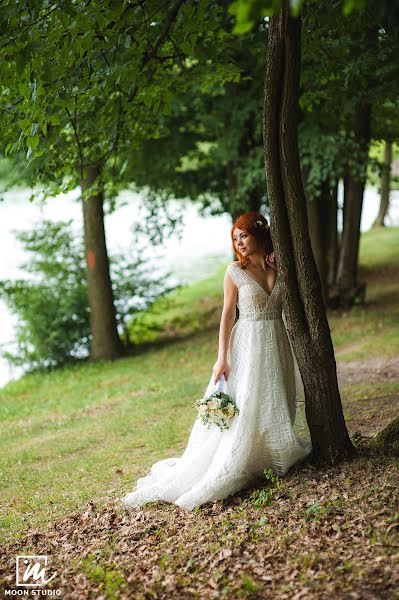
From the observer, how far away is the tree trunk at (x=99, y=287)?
13.4 meters

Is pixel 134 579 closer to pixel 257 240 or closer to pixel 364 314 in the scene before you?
pixel 257 240

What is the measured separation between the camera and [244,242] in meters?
5.77

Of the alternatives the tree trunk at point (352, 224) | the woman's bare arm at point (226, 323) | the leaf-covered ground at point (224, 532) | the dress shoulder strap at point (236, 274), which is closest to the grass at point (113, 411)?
the leaf-covered ground at point (224, 532)

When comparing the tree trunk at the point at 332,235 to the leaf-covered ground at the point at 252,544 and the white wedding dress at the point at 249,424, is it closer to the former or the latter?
the white wedding dress at the point at 249,424

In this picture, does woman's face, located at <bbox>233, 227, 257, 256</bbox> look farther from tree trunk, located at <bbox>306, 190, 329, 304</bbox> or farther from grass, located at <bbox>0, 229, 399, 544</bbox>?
tree trunk, located at <bbox>306, 190, 329, 304</bbox>

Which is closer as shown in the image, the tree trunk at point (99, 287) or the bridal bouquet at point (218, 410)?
the bridal bouquet at point (218, 410)

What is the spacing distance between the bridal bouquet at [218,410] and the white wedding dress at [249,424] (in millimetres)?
82

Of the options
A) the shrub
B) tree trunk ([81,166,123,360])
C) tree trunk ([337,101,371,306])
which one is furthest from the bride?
the shrub

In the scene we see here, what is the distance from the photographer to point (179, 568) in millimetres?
4574

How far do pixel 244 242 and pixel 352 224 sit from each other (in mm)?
9217

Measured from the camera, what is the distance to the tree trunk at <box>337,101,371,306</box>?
13523 millimetres

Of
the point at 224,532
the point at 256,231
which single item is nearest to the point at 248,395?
the point at 224,532

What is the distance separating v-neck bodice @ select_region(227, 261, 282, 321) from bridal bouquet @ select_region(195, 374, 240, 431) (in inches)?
28.2

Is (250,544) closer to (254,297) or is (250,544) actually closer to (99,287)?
(254,297)
